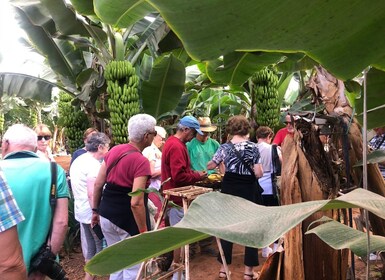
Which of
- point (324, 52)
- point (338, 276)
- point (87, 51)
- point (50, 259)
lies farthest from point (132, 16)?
point (87, 51)

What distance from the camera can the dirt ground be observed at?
359cm

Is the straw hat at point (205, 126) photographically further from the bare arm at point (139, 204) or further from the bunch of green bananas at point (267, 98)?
the bare arm at point (139, 204)

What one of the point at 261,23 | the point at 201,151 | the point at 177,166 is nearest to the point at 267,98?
the point at 201,151

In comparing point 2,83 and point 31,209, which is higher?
point 2,83

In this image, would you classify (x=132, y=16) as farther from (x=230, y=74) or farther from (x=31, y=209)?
(x=31, y=209)

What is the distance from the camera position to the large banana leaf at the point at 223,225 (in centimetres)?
48

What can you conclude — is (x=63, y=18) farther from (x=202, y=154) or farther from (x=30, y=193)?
(x=30, y=193)

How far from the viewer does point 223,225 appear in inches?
20.2

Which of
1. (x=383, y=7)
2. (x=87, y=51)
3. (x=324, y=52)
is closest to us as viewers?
(x=383, y=7)

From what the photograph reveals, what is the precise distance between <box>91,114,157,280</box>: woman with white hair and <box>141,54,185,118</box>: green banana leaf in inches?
78.1

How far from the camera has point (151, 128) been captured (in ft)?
8.32

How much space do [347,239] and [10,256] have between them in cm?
142

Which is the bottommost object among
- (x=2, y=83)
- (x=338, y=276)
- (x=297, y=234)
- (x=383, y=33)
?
(x=338, y=276)

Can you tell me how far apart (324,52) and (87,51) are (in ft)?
15.9
